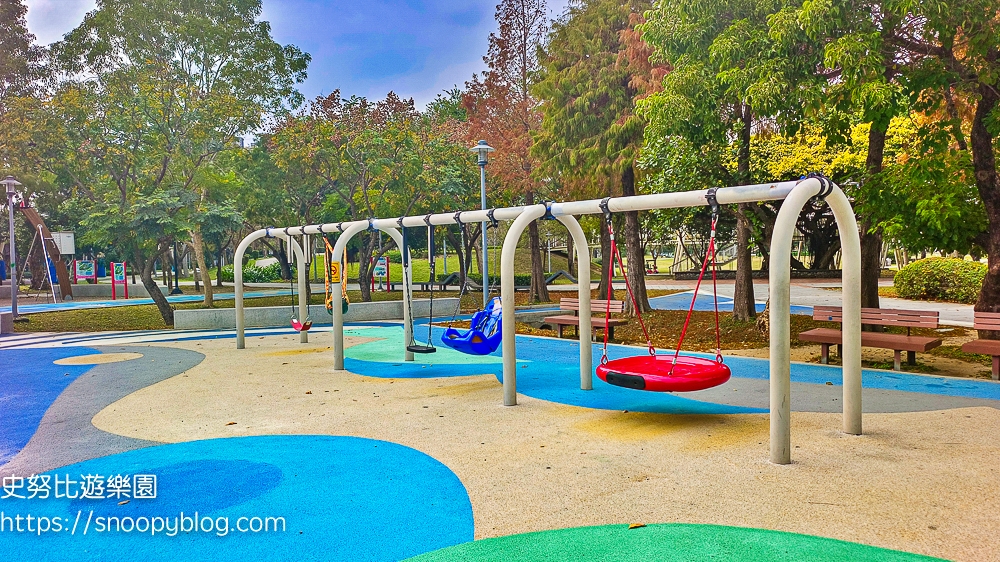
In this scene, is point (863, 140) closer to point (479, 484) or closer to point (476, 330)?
point (476, 330)

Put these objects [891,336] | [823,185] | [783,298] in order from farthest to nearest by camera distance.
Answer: [891,336]
[823,185]
[783,298]

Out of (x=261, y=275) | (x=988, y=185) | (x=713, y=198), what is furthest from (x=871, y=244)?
(x=261, y=275)

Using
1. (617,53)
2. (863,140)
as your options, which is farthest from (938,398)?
(863,140)

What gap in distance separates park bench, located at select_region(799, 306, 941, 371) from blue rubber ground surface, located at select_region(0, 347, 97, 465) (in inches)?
373

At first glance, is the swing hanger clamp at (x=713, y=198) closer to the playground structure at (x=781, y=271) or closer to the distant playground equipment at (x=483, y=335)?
the playground structure at (x=781, y=271)

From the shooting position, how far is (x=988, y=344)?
815 centimetres

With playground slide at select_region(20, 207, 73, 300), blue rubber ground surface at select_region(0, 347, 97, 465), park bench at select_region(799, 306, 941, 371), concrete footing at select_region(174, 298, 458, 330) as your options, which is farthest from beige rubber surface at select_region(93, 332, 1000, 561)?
playground slide at select_region(20, 207, 73, 300)

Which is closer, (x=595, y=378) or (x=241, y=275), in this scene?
(x=595, y=378)

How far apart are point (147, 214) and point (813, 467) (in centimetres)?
1632

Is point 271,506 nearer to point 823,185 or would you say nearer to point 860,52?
point 823,185

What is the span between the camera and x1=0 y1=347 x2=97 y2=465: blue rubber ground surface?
6320mm

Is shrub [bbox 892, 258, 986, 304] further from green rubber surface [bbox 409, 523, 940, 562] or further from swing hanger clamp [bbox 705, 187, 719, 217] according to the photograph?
green rubber surface [bbox 409, 523, 940, 562]

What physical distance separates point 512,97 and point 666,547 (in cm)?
1906

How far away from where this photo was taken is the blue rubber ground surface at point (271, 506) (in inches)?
145
